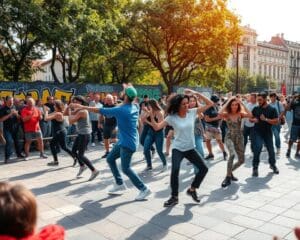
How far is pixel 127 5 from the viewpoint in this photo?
89.3 ft

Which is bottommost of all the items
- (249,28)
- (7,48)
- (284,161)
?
(284,161)

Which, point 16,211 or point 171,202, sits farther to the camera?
point 171,202

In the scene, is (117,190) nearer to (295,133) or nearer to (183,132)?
(183,132)

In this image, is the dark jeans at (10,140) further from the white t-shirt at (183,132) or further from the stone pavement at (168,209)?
the white t-shirt at (183,132)

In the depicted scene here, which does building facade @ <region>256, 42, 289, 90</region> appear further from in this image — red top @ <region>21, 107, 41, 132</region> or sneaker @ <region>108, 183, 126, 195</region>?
sneaker @ <region>108, 183, 126, 195</region>

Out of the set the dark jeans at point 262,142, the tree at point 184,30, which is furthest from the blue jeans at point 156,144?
the tree at point 184,30

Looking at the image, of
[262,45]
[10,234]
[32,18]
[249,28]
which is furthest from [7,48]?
[262,45]

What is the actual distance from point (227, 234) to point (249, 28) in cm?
10082

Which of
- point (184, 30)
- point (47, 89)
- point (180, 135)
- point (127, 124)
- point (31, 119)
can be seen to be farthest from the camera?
point (184, 30)

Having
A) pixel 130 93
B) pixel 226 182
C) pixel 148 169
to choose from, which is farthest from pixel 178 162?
pixel 148 169

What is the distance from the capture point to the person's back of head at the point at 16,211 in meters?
1.63

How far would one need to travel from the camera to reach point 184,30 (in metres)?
26.6

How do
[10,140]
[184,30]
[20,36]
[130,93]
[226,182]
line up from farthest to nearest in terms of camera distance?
[184,30]
[20,36]
[10,140]
[226,182]
[130,93]

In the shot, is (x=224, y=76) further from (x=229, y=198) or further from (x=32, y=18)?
(x=229, y=198)
